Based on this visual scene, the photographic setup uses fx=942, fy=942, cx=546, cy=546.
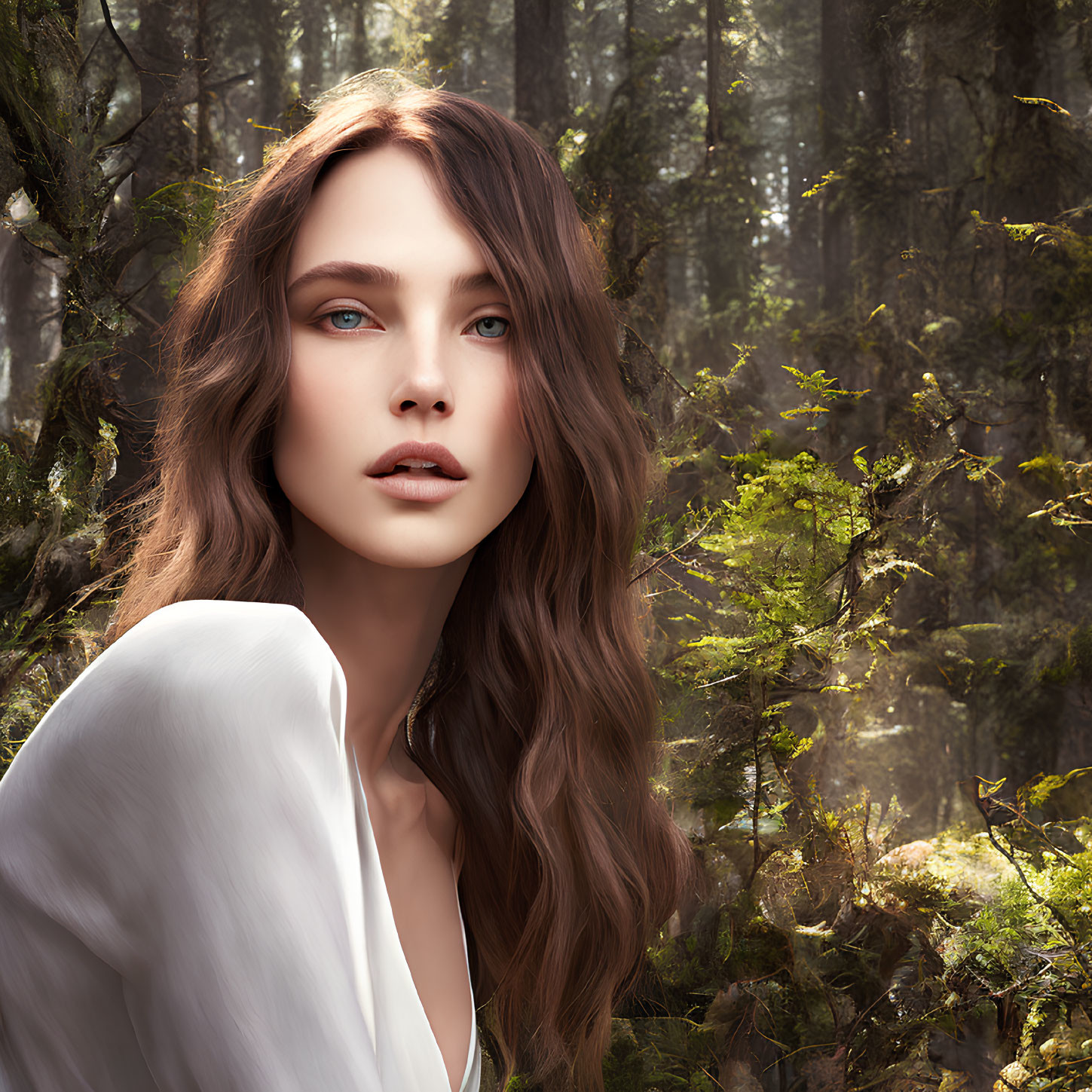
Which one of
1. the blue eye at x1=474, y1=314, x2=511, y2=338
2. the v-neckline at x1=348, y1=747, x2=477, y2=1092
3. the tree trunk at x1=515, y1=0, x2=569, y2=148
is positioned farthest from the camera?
the tree trunk at x1=515, y1=0, x2=569, y2=148

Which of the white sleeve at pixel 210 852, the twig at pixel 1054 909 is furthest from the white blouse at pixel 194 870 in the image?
the twig at pixel 1054 909

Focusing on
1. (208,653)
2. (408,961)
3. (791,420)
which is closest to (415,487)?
(208,653)

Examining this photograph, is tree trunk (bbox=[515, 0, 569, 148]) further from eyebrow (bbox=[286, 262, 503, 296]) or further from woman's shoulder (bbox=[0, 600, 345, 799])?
woman's shoulder (bbox=[0, 600, 345, 799])

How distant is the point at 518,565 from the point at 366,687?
8.1 inches

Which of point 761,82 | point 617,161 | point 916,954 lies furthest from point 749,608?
point 761,82

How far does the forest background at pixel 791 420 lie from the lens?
1.17m

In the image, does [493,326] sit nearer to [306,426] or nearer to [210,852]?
[306,426]

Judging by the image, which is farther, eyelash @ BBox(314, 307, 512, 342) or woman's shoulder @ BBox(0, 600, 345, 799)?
eyelash @ BBox(314, 307, 512, 342)

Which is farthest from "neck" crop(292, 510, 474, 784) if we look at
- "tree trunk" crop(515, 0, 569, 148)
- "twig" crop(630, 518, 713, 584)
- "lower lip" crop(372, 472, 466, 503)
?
"tree trunk" crop(515, 0, 569, 148)

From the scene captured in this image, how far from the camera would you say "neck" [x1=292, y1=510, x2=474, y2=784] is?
3.06 ft

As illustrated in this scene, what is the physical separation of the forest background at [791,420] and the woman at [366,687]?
0.20 meters

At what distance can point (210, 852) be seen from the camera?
1.65 ft

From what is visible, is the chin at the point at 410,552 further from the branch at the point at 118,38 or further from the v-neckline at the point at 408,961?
the branch at the point at 118,38

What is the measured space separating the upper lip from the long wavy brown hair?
10 cm
